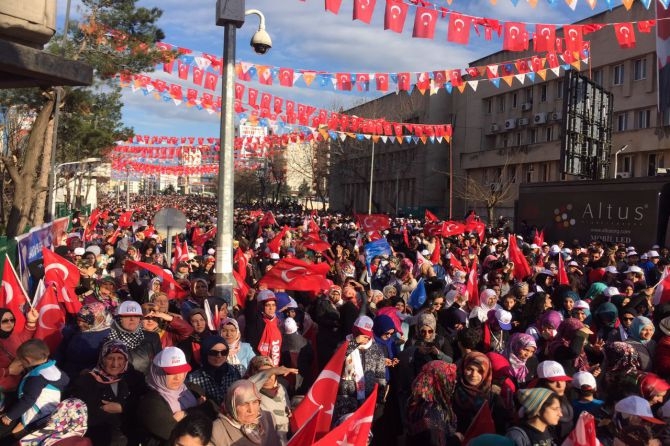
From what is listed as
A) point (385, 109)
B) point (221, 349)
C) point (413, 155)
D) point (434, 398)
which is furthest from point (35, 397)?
point (413, 155)

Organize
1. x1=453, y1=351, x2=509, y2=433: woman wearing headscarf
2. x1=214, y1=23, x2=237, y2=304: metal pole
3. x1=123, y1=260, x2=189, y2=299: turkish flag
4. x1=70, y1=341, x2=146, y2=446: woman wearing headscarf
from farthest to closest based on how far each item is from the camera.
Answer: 1. x1=123, y1=260, x2=189, y2=299: turkish flag
2. x1=214, y1=23, x2=237, y2=304: metal pole
3. x1=453, y1=351, x2=509, y2=433: woman wearing headscarf
4. x1=70, y1=341, x2=146, y2=446: woman wearing headscarf

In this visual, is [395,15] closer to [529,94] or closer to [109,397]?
[109,397]

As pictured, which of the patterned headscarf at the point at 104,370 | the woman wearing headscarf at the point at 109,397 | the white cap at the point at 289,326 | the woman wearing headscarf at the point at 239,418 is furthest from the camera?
the white cap at the point at 289,326

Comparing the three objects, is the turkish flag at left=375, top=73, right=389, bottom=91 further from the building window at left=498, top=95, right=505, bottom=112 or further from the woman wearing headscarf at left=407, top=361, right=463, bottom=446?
the building window at left=498, top=95, right=505, bottom=112

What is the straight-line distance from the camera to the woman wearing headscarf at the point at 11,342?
14.6ft

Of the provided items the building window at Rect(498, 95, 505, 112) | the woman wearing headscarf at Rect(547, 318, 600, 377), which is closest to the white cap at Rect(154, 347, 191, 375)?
the woman wearing headscarf at Rect(547, 318, 600, 377)

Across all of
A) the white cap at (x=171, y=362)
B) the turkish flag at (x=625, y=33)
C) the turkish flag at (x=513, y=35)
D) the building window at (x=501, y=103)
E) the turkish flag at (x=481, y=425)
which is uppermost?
the building window at (x=501, y=103)

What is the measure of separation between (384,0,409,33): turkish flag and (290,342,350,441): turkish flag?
333 inches

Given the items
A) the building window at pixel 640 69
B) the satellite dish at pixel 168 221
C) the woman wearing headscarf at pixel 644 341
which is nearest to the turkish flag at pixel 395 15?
the satellite dish at pixel 168 221

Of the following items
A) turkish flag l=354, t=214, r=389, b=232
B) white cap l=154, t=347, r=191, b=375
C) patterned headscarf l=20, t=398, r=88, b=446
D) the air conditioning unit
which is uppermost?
the air conditioning unit

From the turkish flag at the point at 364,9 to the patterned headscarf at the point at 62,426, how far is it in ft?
28.3

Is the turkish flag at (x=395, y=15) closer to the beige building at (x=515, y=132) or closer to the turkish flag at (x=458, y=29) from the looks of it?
the turkish flag at (x=458, y=29)

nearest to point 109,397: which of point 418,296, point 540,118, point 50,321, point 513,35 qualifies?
A: point 50,321

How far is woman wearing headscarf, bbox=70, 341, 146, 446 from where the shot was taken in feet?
A: 13.5
